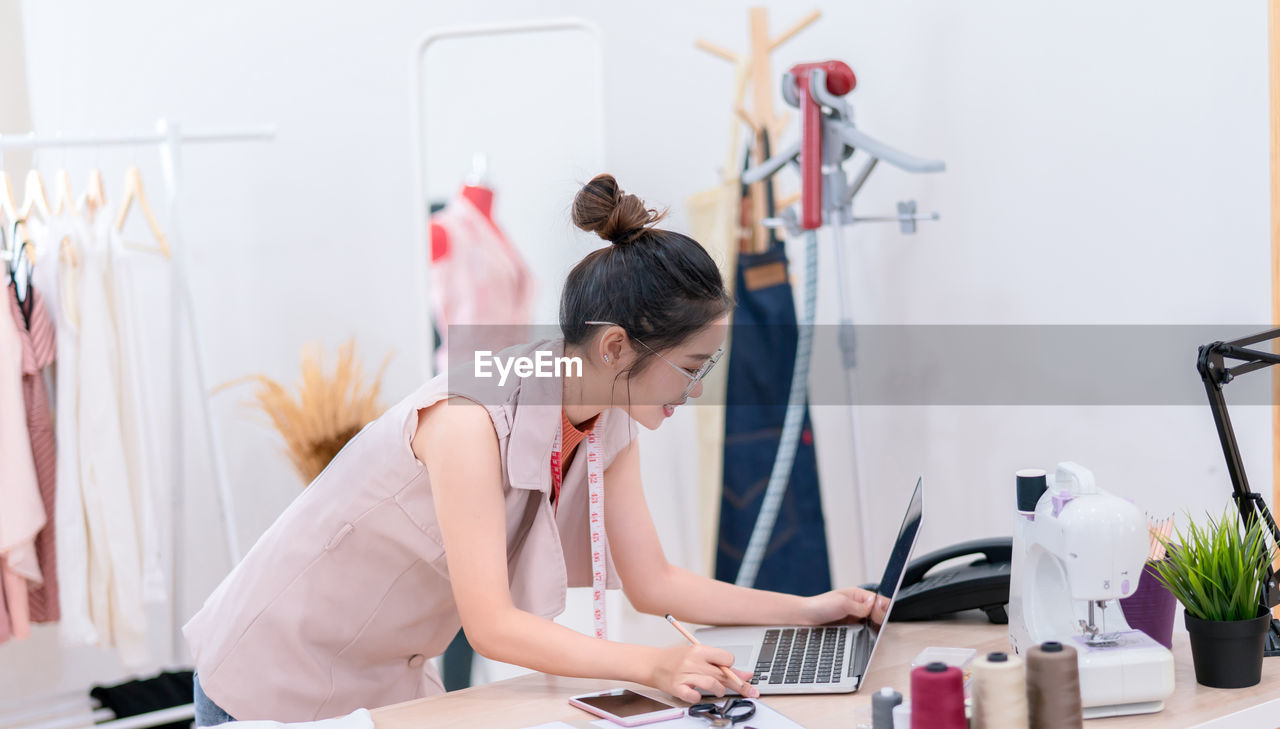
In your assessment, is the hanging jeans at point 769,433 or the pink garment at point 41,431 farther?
the hanging jeans at point 769,433

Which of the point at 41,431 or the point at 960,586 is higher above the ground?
the point at 41,431

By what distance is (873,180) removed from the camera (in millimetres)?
2736

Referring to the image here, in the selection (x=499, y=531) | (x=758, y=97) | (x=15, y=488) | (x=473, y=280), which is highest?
(x=758, y=97)

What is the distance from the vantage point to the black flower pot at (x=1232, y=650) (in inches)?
52.9

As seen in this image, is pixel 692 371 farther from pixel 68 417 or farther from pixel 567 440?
pixel 68 417

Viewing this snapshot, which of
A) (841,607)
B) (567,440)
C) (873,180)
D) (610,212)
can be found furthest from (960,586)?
(873,180)

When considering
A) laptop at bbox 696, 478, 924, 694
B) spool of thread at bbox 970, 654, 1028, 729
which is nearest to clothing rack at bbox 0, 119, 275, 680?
laptop at bbox 696, 478, 924, 694

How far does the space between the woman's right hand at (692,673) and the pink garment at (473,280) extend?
175 cm

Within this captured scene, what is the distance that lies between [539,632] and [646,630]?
2033mm

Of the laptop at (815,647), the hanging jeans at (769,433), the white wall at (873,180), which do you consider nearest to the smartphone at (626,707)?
the laptop at (815,647)

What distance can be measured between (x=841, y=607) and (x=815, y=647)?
12 cm

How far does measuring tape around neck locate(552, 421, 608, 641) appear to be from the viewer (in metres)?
1.63

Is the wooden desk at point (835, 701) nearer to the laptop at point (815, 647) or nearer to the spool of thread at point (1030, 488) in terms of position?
the laptop at point (815, 647)

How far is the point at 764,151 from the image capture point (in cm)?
277
